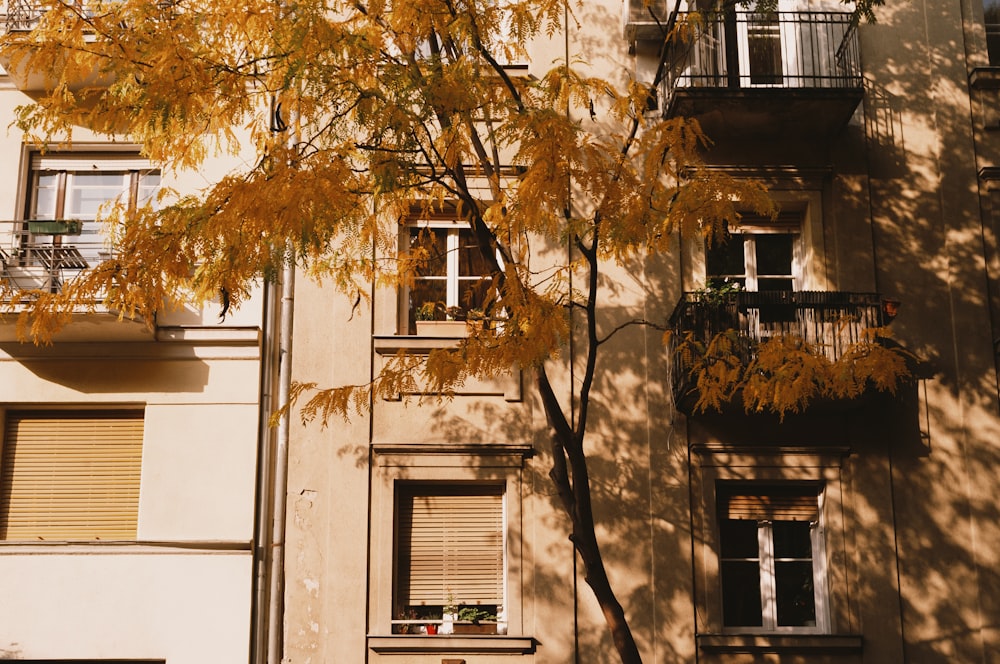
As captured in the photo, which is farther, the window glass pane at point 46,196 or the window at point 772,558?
the window glass pane at point 46,196

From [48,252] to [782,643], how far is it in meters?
9.95

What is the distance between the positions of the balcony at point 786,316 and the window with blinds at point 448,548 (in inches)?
107

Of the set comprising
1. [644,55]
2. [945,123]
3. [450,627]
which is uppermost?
[644,55]

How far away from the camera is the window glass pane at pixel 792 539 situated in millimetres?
14156

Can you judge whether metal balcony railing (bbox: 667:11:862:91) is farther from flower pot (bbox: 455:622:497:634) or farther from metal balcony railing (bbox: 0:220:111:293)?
metal balcony railing (bbox: 0:220:111:293)

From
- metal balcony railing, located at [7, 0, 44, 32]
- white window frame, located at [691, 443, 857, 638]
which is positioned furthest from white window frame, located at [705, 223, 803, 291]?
metal balcony railing, located at [7, 0, 44, 32]

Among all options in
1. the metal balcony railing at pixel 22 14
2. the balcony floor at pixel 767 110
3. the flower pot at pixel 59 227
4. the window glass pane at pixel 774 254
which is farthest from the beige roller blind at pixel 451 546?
the metal balcony railing at pixel 22 14

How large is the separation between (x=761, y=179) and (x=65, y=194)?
29.2 feet

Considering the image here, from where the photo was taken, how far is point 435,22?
10.7m

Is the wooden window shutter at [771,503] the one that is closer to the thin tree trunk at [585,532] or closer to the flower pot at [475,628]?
the flower pot at [475,628]

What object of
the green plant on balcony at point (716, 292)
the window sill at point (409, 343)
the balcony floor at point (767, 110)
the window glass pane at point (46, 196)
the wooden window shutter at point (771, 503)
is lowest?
the wooden window shutter at point (771, 503)

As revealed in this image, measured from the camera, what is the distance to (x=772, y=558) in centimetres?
1404

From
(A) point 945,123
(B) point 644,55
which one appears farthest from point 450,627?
(A) point 945,123

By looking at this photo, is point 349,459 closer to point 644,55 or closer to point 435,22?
point 435,22
